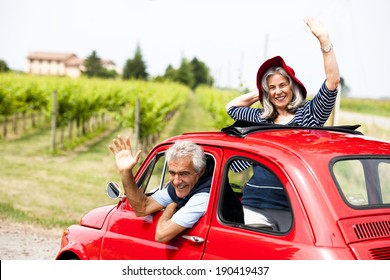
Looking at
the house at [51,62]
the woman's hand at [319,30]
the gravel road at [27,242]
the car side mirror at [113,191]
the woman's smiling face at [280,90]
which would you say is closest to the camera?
the woman's hand at [319,30]

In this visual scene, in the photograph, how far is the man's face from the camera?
11.1ft

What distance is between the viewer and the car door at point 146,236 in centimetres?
327

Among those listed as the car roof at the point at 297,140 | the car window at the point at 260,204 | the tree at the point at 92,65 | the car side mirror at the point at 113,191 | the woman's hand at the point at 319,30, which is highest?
the tree at the point at 92,65

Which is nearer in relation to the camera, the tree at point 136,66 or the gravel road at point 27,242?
the gravel road at point 27,242

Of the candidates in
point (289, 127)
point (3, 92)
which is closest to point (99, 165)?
point (3, 92)

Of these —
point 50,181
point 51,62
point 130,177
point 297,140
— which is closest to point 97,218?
point 130,177

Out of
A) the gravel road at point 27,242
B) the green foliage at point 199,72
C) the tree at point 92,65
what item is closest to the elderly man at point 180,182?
the gravel road at point 27,242

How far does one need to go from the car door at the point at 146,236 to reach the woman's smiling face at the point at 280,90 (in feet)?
2.80

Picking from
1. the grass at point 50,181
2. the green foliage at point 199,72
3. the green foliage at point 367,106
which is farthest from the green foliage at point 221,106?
the green foliage at point 199,72

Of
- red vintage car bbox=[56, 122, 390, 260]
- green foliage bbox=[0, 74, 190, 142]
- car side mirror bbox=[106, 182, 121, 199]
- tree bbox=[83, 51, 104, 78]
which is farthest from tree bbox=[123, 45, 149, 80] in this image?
red vintage car bbox=[56, 122, 390, 260]

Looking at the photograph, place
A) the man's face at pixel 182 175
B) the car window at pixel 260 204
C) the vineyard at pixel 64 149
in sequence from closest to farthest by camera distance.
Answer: the car window at pixel 260 204 < the man's face at pixel 182 175 < the vineyard at pixel 64 149

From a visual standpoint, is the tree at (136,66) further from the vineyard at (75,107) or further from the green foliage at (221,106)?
the green foliage at (221,106)

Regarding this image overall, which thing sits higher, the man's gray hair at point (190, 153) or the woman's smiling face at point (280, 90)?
the woman's smiling face at point (280, 90)
